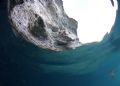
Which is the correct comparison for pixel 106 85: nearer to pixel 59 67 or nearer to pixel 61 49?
pixel 59 67

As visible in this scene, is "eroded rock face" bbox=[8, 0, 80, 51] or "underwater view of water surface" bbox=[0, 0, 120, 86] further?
"underwater view of water surface" bbox=[0, 0, 120, 86]

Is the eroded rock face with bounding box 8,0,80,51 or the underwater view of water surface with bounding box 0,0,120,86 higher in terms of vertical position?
the underwater view of water surface with bounding box 0,0,120,86

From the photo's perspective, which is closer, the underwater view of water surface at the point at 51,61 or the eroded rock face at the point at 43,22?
the eroded rock face at the point at 43,22

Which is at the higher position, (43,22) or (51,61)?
(51,61)

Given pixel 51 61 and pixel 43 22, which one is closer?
pixel 43 22

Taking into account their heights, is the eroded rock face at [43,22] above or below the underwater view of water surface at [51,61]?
below

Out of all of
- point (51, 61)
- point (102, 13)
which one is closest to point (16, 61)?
point (51, 61)
